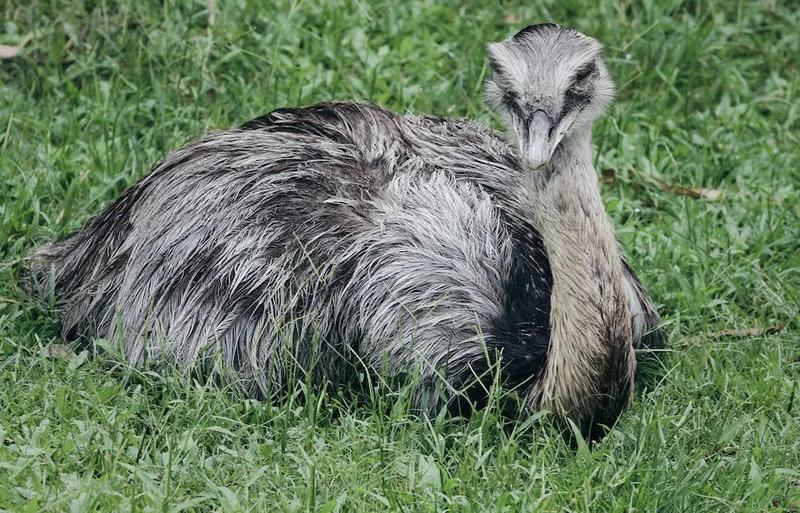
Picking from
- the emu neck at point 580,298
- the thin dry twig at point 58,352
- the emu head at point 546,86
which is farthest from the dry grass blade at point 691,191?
the thin dry twig at point 58,352

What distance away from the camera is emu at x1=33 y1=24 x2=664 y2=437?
4.27 m

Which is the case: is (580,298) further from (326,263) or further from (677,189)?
(677,189)

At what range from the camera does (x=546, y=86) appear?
418 centimetres

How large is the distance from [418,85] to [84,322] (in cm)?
232

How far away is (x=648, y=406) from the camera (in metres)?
4.78

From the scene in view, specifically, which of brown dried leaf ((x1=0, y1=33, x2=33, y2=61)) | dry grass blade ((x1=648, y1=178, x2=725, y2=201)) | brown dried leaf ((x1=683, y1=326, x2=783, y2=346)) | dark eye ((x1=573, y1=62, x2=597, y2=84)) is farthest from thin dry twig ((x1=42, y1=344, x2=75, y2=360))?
dry grass blade ((x1=648, y1=178, x2=725, y2=201))

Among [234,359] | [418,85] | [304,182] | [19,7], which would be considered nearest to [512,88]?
[304,182]

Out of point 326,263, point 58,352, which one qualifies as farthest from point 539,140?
point 58,352

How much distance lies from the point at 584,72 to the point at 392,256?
3.09 feet

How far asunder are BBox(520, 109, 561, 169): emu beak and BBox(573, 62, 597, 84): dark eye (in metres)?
0.20

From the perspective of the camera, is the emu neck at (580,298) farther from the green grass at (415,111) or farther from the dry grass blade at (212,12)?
the dry grass blade at (212,12)

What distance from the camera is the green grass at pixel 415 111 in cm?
410

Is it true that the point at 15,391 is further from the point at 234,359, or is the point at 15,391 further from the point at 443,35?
the point at 443,35

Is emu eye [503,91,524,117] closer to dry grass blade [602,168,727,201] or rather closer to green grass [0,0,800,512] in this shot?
green grass [0,0,800,512]
